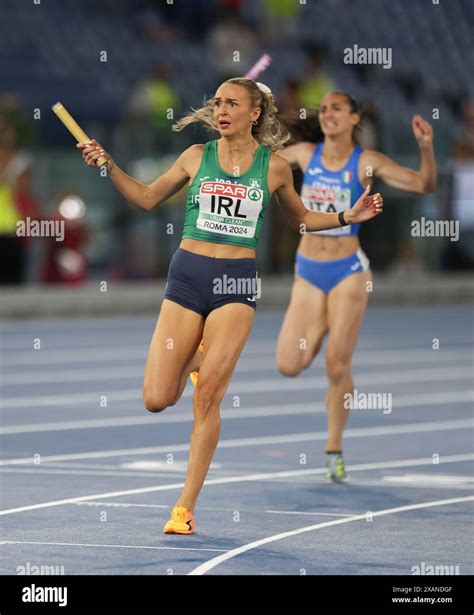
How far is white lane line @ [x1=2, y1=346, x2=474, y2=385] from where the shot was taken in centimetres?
1767

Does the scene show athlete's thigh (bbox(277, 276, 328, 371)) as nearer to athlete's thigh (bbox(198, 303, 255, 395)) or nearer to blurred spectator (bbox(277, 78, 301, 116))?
athlete's thigh (bbox(198, 303, 255, 395))

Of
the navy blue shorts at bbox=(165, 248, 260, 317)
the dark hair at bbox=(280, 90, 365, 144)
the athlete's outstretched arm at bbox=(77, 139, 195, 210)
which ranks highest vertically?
the dark hair at bbox=(280, 90, 365, 144)

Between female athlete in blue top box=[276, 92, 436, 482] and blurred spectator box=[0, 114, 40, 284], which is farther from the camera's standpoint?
blurred spectator box=[0, 114, 40, 284]

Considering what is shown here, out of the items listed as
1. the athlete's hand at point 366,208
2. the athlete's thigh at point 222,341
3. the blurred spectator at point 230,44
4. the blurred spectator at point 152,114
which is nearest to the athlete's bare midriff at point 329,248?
the athlete's hand at point 366,208

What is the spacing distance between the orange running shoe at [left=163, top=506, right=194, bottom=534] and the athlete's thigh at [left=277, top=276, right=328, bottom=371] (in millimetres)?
2769

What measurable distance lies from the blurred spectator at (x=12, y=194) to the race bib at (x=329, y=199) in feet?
41.8

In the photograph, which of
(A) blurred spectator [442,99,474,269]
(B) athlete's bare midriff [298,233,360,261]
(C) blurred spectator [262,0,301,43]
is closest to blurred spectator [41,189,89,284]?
(A) blurred spectator [442,99,474,269]

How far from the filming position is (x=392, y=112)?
31453 mm

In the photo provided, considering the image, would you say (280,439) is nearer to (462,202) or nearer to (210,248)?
(210,248)

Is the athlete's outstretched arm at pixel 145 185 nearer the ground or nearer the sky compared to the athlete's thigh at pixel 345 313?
nearer the sky

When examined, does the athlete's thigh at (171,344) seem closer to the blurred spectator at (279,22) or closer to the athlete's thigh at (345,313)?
the athlete's thigh at (345,313)

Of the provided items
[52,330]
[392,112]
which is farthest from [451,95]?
[52,330]

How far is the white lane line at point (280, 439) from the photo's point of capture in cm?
1230

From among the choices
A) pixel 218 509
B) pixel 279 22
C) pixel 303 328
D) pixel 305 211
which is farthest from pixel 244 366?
pixel 279 22
